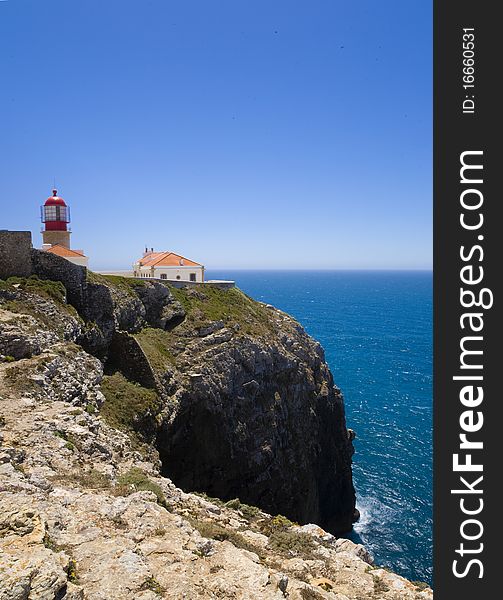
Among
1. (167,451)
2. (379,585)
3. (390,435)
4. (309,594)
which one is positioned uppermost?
(309,594)

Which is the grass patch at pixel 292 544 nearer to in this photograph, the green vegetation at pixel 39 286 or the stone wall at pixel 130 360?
the stone wall at pixel 130 360

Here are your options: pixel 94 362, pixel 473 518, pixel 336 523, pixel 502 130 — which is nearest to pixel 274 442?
pixel 336 523

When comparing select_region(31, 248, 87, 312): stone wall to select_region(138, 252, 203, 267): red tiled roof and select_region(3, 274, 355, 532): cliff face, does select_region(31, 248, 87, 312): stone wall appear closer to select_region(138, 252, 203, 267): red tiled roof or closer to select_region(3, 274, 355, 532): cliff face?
select_region(3, 274, 355, 532): cliff face

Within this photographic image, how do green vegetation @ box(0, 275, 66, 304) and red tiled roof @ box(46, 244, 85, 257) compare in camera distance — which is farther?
red tiled roof @ box(46, 244, 85, 257)

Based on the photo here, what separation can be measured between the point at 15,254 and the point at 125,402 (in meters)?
11.2

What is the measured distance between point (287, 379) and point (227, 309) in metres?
8.50

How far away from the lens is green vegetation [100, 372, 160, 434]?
22.6 meters

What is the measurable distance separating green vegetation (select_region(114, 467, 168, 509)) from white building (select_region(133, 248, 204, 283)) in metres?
34.5

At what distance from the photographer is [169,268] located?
47.4 meters

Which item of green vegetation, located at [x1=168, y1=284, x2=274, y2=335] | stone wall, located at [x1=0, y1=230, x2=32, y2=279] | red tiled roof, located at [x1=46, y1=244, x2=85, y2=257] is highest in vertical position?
red tiled roof, located at [x1=46, y1=244, x2=85, y2=257]

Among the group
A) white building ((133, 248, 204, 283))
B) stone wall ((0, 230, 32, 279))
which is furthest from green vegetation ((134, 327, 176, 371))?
white building ((133, 248, 204, 283))

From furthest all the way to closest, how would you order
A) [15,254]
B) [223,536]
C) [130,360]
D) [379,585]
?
[130,360], [15,254], [223,536], [379,585]

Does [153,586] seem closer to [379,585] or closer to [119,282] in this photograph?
[379,585]

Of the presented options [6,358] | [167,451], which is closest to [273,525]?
[6,358]
